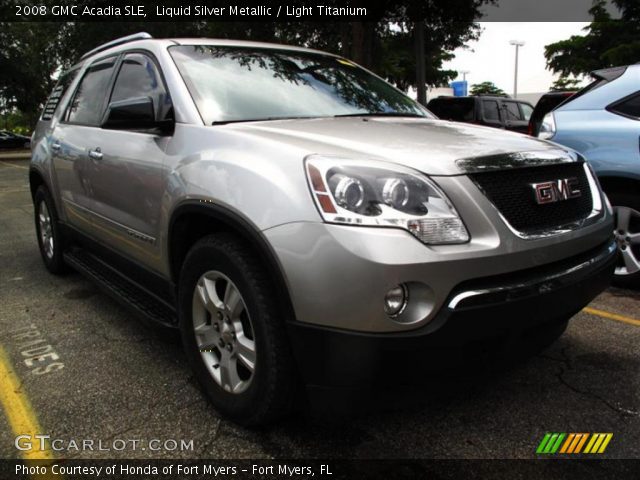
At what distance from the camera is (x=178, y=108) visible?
2.57 m

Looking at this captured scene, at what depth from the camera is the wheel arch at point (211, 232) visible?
188 cm

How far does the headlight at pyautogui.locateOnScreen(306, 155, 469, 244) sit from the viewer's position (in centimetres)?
178

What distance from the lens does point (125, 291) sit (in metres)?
3.18

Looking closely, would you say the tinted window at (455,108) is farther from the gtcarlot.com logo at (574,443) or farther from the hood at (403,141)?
the gtcarlot.com logo at (574,443)

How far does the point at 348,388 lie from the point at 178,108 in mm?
1575

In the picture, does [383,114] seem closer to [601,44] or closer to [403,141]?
[403,141]

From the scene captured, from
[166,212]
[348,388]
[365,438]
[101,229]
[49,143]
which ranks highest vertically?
[49,143]

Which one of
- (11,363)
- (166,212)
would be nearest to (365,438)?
(166,212)

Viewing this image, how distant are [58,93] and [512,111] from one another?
1075 centimetres

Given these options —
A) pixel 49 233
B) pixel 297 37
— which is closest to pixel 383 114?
pixel 49 233

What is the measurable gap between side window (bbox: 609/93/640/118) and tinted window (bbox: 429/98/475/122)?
294 inches

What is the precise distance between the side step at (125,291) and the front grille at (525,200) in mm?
1619

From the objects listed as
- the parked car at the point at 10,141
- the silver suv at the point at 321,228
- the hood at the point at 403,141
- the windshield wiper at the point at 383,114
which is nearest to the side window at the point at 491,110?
A: the windshield wiper at the point at 383,114

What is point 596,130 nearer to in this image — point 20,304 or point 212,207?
point 212,207
